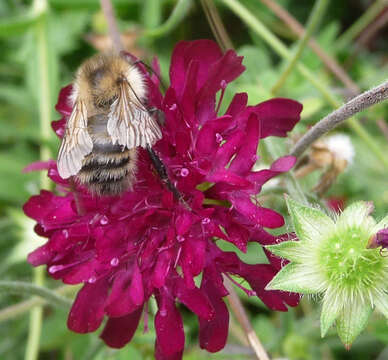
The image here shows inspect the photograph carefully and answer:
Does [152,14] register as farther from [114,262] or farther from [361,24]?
[114,262]

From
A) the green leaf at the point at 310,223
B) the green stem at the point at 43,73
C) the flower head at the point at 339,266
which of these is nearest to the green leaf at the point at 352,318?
the flower head at the point at 339,266

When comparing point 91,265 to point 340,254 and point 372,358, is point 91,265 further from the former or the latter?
point 372,358

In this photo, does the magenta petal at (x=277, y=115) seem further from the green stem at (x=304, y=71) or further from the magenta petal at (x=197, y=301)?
the green stem at (x=304, y=71)

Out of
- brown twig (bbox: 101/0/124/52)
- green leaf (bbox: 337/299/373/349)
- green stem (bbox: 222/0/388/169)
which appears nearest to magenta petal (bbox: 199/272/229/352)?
green leaf (bbox: 337/299/373/349)

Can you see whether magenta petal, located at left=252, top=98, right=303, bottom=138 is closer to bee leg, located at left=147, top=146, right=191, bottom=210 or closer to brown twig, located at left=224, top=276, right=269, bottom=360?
bee leg, located at left=147, top=146, right=191, bottom=210

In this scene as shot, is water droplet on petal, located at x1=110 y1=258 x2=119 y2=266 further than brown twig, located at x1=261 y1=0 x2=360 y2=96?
No

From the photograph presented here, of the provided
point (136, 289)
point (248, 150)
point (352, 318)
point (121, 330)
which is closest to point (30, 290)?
point (121, 330)
